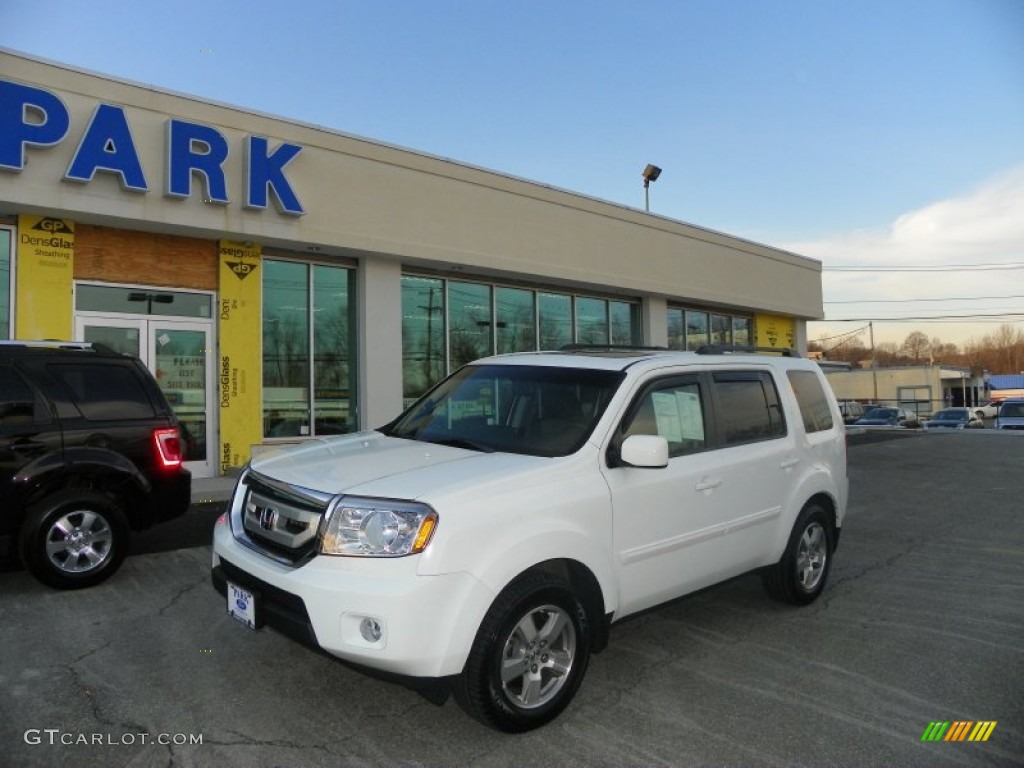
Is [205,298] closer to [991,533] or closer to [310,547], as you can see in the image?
[310,547]

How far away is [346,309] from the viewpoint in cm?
1337

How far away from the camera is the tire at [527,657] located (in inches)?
123

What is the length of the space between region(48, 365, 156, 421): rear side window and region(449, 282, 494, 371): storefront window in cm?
895

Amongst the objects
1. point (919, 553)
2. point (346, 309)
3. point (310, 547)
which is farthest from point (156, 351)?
point (919, 553)

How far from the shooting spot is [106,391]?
5.80 meters

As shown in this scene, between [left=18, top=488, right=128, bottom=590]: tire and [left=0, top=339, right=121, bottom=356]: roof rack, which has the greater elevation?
[left=0, top=339, right=121, bottom=356]: roof rack

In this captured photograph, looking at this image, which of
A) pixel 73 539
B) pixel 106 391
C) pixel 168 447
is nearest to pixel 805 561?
pixel 168 447

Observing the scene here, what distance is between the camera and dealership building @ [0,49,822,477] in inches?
387

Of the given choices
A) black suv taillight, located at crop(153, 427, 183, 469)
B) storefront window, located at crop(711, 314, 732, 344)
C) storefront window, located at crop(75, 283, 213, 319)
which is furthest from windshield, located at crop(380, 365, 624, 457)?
storefront window, located at crop(711, 314, 732, 344)

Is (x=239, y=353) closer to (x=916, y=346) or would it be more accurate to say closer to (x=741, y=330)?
(x=741, y=330)

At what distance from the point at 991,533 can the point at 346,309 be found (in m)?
10.3

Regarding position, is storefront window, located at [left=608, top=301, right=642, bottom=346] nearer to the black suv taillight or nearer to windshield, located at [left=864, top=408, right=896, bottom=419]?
the black suv taillight

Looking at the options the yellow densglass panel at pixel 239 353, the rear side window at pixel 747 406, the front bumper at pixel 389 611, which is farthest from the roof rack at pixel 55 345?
the yellow densglass panel at pixel 239 353

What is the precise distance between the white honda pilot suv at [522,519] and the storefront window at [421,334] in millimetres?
9161
